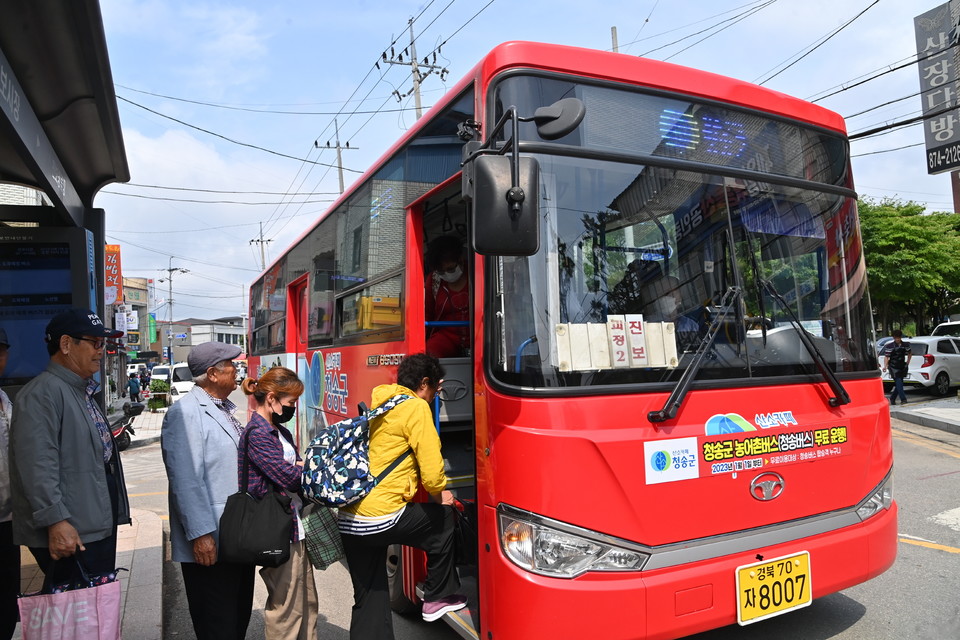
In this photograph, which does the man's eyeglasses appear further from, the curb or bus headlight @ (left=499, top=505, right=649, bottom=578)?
the curb

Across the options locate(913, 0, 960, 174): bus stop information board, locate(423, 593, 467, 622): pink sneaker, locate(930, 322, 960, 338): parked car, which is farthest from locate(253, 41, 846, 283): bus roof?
locate(930, 322, 960, 338): parked car

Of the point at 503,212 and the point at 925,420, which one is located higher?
the point at 503,212

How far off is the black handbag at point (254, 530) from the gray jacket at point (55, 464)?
51 centimetres

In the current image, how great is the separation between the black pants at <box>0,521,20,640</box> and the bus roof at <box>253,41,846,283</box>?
3279 mm

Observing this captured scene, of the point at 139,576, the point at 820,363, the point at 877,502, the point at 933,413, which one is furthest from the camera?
the point at 933,413

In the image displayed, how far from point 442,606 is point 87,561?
1641mm

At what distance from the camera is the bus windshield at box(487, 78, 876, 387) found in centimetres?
294

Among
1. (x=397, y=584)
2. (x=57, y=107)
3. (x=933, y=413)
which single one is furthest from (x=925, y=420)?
(x=57, y=107)

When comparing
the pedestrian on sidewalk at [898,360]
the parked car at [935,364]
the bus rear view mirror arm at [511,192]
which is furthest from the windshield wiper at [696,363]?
the parked car at [935,364]

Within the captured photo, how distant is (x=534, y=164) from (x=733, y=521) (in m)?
1.84

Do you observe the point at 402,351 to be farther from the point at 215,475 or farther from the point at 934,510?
the point at 934,510

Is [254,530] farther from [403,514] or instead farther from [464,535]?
[464,535]

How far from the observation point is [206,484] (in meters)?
3.16

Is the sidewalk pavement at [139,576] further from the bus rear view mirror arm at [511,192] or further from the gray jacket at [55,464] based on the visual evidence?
the bus rear view mirror arm at [511,192]
